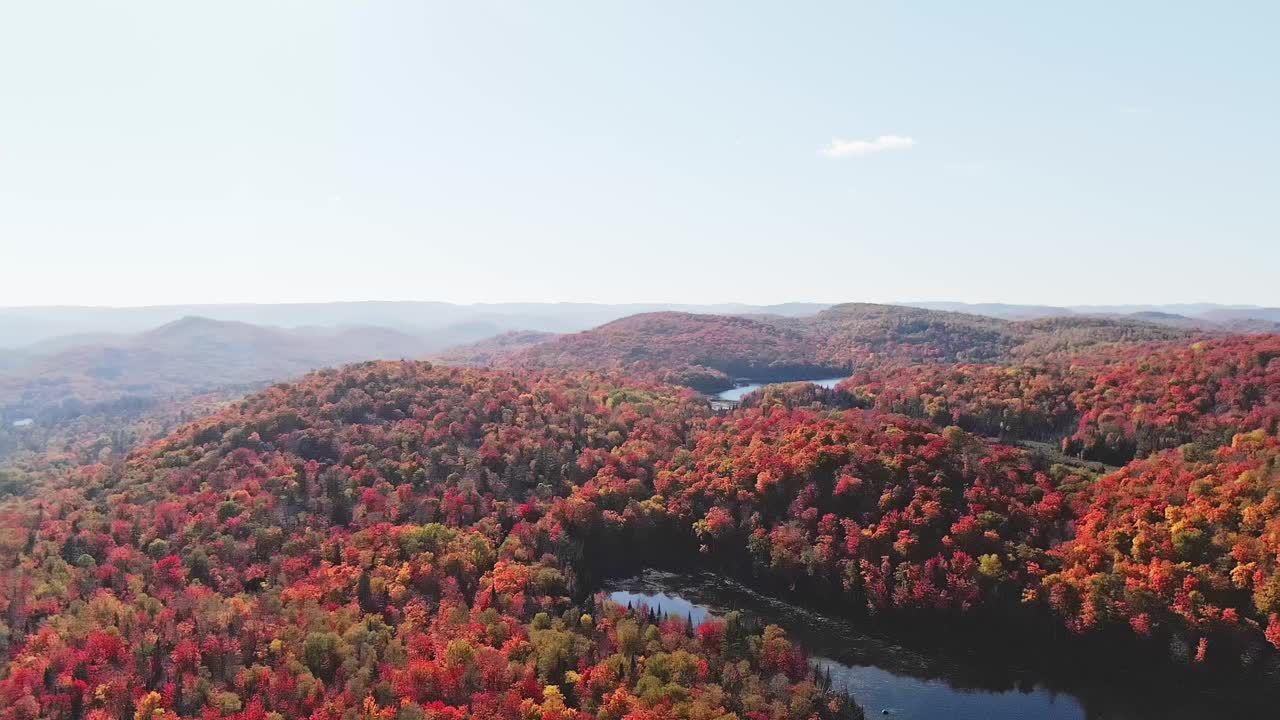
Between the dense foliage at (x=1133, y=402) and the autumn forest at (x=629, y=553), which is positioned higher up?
the dense foliage at (x=1133, y=402)

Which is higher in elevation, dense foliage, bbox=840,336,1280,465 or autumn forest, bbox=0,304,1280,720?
dense foliage, bbox=840,336,1280,465

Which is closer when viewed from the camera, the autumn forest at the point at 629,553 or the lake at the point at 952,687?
the autumn forest at the point at 629,553

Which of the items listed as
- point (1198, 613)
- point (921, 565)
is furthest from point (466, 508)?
point (1198, 613)

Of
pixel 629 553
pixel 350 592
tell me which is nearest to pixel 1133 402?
pixel 629 553

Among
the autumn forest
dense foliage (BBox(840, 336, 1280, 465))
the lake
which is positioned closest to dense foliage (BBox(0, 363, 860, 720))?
the autumn forest

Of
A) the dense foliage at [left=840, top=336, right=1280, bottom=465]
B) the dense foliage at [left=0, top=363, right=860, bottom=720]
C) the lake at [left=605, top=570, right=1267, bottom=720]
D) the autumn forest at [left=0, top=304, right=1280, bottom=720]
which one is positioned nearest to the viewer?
the dense foliage at [left=0, top=363, right=860, bottom=720]

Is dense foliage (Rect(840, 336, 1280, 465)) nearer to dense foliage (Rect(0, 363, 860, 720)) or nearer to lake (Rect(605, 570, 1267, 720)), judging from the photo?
lake (Rect(605, 570, 1267, 720))

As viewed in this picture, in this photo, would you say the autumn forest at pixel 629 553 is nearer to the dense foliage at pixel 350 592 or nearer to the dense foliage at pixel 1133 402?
the dense foliage at pixel 350 592

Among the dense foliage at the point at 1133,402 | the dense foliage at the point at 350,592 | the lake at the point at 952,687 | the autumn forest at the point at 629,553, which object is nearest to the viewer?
the dense foliage at the point at 350,592

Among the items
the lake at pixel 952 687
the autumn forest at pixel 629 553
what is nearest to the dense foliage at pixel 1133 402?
the autumn forest at pixel 629 553
